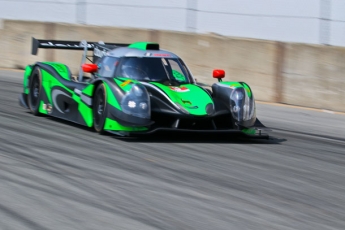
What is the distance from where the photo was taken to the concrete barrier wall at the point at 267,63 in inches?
527

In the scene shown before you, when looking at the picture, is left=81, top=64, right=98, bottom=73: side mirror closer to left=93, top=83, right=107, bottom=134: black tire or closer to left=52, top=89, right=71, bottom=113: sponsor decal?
left=93, top=83, right=107, bottom=134: black tire

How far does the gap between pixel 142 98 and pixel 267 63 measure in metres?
5.55

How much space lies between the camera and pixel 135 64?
33.2ft

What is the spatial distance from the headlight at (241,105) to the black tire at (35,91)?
10.5 feet

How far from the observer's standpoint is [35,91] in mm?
11430

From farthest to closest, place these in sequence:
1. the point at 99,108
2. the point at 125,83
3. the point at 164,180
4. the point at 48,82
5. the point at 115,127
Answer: the point at 48,82, the point at 99,108, the point at 125,83, the point at 115,127, the point at 164,180

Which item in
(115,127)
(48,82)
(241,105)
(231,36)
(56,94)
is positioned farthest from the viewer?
(231,36)

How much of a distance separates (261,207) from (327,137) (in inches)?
187

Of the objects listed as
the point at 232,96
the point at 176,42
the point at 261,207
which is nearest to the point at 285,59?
the point at 176,42

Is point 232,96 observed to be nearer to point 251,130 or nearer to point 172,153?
point 251,130

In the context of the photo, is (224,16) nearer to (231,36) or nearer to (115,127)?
(231,36)

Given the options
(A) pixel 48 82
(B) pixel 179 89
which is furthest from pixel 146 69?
(A) pixel 48 82

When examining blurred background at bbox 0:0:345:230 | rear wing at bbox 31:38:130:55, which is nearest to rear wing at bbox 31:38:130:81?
rear wing at bbox 31:38:130:55

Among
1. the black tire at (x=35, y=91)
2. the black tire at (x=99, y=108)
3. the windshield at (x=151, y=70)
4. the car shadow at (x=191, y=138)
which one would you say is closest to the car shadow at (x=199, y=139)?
the car shadow at (x=191, y=138)
